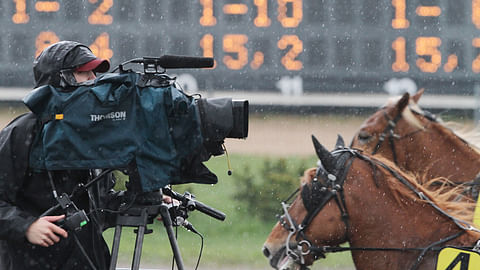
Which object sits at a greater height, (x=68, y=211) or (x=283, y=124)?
(x=68, y=211)

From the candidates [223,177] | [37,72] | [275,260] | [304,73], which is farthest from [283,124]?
[37,72]

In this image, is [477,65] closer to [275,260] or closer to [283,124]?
[283,124]

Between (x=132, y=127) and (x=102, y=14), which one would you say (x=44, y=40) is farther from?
(x=132, y=127)

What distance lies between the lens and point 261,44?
7.68 meters

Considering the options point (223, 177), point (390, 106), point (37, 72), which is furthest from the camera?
point (223, 177)

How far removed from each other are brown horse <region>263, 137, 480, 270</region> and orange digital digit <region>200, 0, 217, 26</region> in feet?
13.7

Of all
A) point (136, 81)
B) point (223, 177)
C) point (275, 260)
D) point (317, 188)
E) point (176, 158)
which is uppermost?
point (136, 81)

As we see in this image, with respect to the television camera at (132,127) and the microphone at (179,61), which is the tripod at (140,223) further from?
the microphone at (179,61)

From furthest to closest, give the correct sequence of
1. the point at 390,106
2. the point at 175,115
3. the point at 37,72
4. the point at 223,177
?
the point at 223,177, the point at 390,106, the point at 37,72, the point at 175,115

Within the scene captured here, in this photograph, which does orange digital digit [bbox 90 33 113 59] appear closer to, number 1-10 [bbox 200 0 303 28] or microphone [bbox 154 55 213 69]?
number 1-10 [bbox 200 0 303 28]

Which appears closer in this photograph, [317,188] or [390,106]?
[317,188]

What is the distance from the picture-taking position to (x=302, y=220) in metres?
3.66

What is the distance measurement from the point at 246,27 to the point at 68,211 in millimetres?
5117

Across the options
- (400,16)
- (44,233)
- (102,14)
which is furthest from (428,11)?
(44,233)
